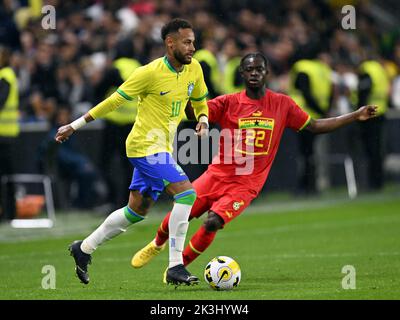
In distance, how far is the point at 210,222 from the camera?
36.7 feet

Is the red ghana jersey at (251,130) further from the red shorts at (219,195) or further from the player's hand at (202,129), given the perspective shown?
the player's hand at (202,129)

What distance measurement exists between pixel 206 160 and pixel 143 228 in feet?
5.19

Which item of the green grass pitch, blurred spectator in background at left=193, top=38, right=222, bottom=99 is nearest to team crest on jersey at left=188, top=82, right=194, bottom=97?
the green grass pitch

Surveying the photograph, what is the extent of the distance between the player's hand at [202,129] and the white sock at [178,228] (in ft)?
2.19

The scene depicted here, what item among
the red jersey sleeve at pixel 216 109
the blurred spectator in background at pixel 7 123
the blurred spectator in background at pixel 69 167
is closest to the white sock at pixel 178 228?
the red jersey sleeve at pixel 216 109

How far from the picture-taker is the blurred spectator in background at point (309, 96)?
2067 centimetres

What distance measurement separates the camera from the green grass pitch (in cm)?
1024

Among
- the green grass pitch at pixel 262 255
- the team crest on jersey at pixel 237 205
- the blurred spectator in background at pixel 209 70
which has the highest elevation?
the blurred spectator in background at pixel 209 70

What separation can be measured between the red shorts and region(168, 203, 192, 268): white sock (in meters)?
0.78

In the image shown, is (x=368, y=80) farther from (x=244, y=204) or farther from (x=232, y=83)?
(x=244, y=204)

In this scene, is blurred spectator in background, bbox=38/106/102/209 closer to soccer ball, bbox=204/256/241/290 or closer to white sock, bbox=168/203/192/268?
white sock, bbox=168/203/192/268

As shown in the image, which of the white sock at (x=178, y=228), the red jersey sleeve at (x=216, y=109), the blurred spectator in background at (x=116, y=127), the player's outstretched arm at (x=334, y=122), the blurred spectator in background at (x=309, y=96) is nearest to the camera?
the white sock at (x=178, y=228)

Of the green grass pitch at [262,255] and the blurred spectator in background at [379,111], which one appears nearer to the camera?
the green grass pitch at [262,255]
